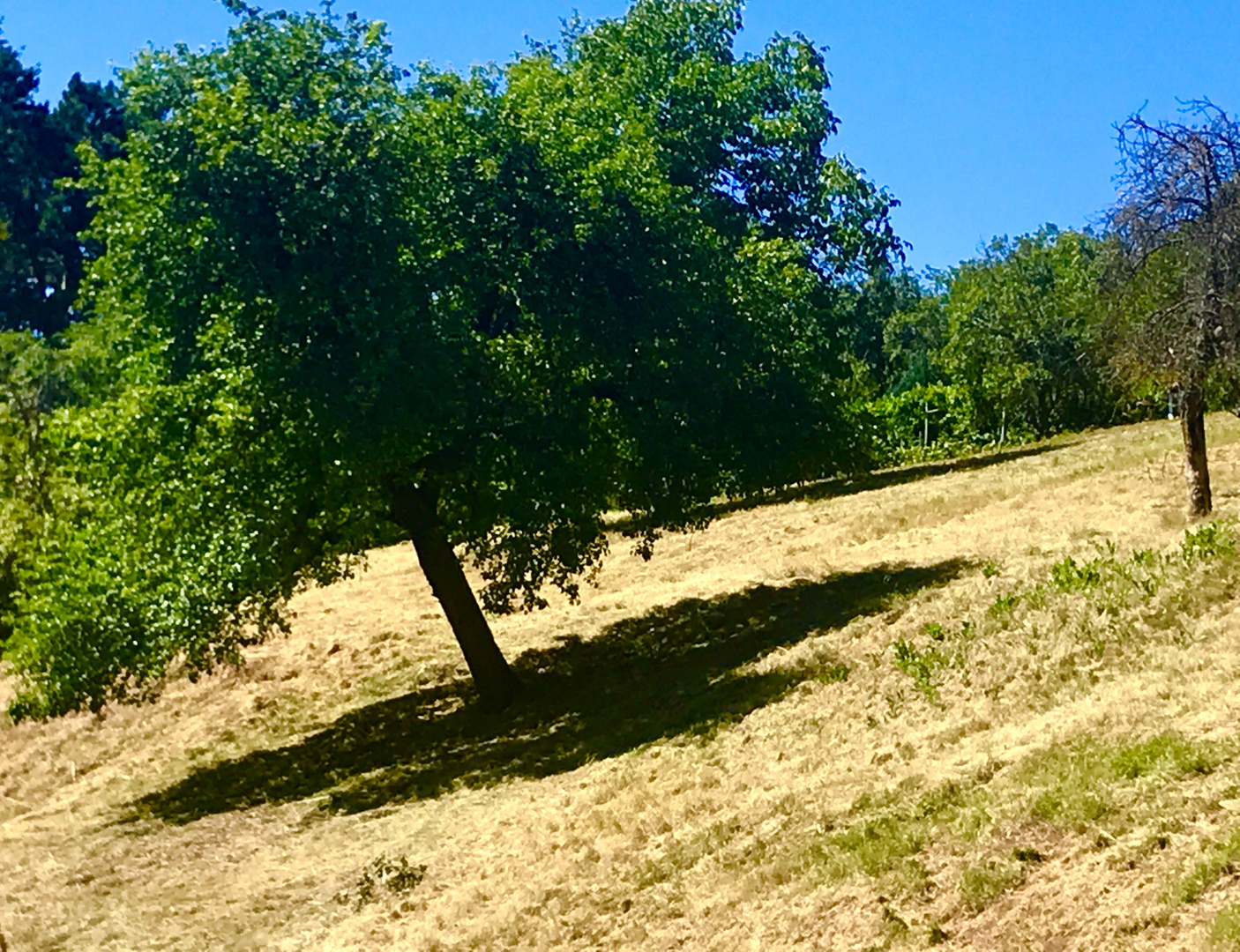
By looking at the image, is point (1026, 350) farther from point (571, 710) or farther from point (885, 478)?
point (571, 710)

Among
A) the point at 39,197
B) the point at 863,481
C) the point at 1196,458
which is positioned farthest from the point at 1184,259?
the point at 39,197

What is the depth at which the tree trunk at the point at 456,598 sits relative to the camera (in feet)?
55.3

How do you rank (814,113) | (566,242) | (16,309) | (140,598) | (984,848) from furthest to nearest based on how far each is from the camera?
(16,309) → (814,113) → (566,242) → (140,598) → (984,848)

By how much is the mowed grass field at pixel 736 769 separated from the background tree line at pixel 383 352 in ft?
6.02

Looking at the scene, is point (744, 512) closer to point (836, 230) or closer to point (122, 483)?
point (836, 230)

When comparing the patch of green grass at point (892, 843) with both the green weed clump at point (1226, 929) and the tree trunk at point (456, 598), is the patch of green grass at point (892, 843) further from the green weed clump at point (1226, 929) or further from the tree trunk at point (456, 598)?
the tree trunk at point (456, 598)

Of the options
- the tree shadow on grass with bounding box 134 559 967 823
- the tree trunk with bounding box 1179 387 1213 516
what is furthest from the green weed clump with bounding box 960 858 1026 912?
the tree trunk with bounding box 1179 387 1213 516

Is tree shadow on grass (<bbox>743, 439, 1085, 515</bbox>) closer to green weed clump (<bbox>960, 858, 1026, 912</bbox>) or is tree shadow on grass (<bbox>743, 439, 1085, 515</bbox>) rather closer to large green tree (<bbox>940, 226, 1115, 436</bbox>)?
large green tree (<bbox>940, 226, 1115, 436</bbox>)

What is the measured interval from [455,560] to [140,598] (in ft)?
13.0

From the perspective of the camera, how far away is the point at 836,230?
30.9 metres

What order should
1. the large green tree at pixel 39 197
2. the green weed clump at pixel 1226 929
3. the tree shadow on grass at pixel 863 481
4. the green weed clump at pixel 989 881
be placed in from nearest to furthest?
the green weed clump at pixel 1226 929 → the green weed clump at pixel 989 881 → the tree shadow on grass at pixel 863 481 → the large green tree at pixel 39 197

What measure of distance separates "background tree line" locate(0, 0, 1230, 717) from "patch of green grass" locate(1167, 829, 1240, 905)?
953 centimetres

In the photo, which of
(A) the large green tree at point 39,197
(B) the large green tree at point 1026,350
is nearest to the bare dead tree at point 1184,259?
(B) the large green tree at point 1026,350

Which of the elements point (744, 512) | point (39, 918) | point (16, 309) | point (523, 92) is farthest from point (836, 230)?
point (16, 309)
